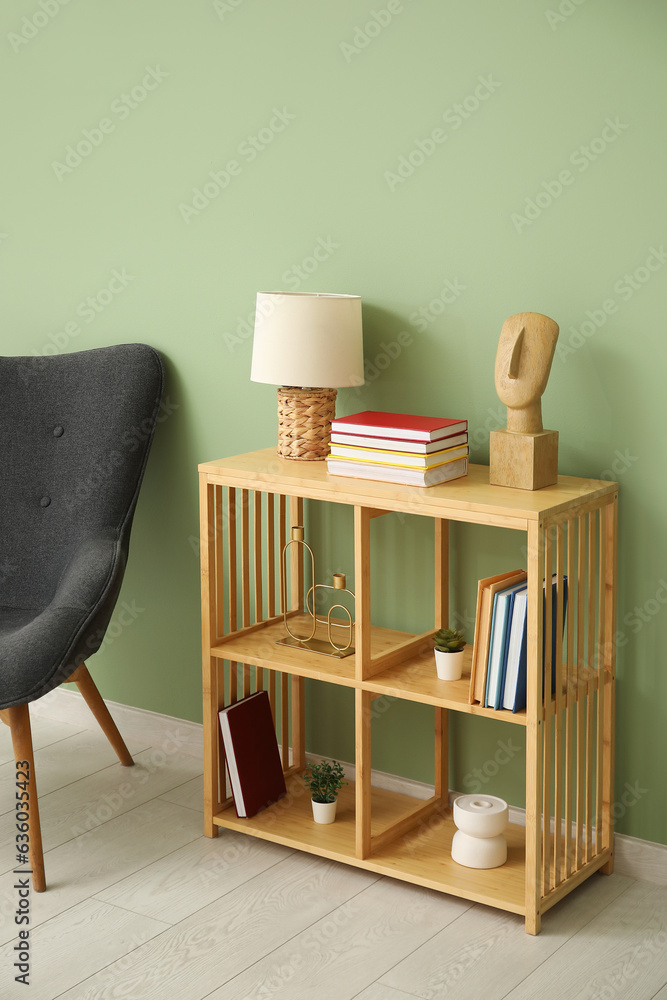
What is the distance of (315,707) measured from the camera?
264 cm

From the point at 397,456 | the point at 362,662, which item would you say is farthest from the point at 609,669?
the point at 397,456

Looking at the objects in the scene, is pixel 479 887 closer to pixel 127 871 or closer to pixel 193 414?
pixel 127 871

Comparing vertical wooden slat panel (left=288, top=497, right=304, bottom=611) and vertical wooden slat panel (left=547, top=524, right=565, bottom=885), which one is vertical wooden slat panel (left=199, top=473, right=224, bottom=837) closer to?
vertical wooden slat panel (left=288, top=497, right=304, bottom=611)

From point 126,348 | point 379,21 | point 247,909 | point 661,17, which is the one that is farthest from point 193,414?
point 661,17

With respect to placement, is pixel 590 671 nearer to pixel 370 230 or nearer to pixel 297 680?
pixel 297 680

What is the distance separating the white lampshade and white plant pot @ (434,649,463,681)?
0.59m

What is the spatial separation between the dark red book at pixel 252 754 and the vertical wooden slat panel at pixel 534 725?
2.20 ft

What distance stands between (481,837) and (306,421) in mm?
924

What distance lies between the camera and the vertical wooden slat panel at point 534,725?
6.23 feet

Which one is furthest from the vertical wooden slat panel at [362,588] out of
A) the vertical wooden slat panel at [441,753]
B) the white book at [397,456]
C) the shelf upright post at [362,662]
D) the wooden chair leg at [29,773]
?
the wooden chair leg at [29,773]

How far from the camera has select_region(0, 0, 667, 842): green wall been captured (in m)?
2.07

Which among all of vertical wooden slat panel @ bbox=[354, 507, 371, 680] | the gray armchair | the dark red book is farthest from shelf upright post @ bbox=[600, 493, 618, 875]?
the gray armchair

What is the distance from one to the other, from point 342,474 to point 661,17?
3.35 feet

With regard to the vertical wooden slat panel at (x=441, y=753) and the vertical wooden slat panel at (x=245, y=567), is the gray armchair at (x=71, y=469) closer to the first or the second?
the vertical wooden slat panel at (x=245, y=567)
